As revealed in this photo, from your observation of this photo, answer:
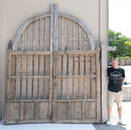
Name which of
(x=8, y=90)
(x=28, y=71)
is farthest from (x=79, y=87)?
(x=8, y=90)

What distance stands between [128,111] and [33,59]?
10.5 ft

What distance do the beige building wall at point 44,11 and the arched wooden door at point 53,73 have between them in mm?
200

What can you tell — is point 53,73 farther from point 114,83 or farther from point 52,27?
point 114,83

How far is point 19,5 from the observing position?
557 centimetres

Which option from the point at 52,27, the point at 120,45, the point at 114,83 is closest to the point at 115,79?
the point at 114,83

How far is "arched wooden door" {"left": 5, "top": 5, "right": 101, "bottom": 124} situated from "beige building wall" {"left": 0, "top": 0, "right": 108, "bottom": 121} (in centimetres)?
20

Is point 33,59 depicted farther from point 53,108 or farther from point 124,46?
point 124,46

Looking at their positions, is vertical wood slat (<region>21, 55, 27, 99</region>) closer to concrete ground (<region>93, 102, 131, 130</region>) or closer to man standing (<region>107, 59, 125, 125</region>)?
concrete ground (<region>93, 102, 131, 130</region>)

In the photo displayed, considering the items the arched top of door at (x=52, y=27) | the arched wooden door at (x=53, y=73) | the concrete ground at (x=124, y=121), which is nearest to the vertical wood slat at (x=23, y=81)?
the arched wooden door at (x=53, y=73)

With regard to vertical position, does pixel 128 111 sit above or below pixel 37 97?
below

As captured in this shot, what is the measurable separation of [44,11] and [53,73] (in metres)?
1.46

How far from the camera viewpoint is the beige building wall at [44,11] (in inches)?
218

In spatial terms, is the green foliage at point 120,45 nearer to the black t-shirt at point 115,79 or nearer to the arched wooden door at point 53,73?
the black t-shirt at point 115,79

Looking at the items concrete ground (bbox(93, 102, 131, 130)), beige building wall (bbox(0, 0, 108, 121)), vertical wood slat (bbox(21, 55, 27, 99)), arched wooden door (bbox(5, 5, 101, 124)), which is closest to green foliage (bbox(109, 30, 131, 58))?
concrete ground (bbox(93, 102, 131, 130))
